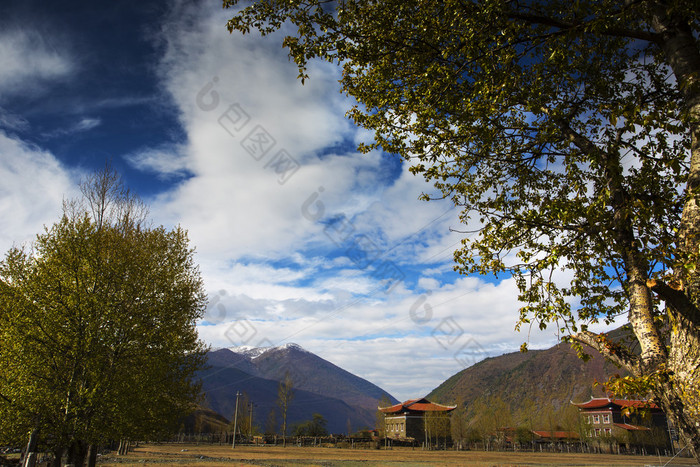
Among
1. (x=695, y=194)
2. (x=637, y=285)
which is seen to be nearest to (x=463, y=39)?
(x=695, y=194)

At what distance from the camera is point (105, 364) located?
14.3 m

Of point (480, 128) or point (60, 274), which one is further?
point (60, 274)

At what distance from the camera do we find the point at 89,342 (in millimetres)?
13258

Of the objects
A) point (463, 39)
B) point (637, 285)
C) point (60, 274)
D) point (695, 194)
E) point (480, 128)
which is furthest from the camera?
point (60, 274)

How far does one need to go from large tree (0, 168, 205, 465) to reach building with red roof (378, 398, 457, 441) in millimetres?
77179

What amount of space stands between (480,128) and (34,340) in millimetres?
15019

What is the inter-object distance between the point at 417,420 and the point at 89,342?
8703 centimetres

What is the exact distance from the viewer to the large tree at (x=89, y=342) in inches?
493

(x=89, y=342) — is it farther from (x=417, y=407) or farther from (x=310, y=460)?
(x=417, y=407)

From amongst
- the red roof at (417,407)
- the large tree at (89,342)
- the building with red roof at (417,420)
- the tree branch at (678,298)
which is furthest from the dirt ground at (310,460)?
the red roof at (417,407)

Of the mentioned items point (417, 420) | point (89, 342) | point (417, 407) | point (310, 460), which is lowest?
point (417, 420)

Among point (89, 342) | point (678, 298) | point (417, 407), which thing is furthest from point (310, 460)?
point (417, 407)

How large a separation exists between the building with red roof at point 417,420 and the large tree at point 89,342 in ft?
253

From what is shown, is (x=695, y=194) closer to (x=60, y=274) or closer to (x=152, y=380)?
(x=152, y=380)
